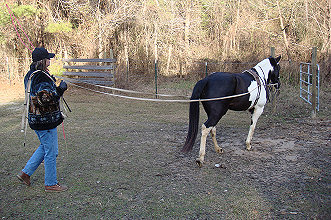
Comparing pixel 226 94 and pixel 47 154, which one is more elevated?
pixel 226 94

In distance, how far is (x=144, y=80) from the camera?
15508mm

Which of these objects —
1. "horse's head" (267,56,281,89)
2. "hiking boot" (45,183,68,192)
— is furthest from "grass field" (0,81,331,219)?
"horse's head" (267,56,281,89)

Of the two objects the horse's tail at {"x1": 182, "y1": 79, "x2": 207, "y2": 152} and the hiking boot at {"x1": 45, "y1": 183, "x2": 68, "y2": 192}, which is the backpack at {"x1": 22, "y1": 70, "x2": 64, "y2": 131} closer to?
the hiking boot at {"x1": 45, "y1": 183, "x2": 68, "y2": 192}

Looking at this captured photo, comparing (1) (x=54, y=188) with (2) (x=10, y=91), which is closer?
(1) (x=54, y=188)

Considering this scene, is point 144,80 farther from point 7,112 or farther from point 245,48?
point 7,112

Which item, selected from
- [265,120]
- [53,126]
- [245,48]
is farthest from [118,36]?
[53,126]

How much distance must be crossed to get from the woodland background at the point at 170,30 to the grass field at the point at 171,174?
8.17 m

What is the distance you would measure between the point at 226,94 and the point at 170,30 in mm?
13820

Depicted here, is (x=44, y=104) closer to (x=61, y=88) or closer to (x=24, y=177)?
(x=61, y=88)

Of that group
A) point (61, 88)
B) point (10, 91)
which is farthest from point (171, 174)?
point (10, 91)

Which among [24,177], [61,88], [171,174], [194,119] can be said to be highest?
[61,88]

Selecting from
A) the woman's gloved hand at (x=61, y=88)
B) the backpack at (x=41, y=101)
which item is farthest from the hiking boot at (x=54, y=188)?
the woman's gloved hand at (x=61, y=88)

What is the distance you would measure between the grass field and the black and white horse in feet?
1.90

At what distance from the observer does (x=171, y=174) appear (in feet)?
15.3
